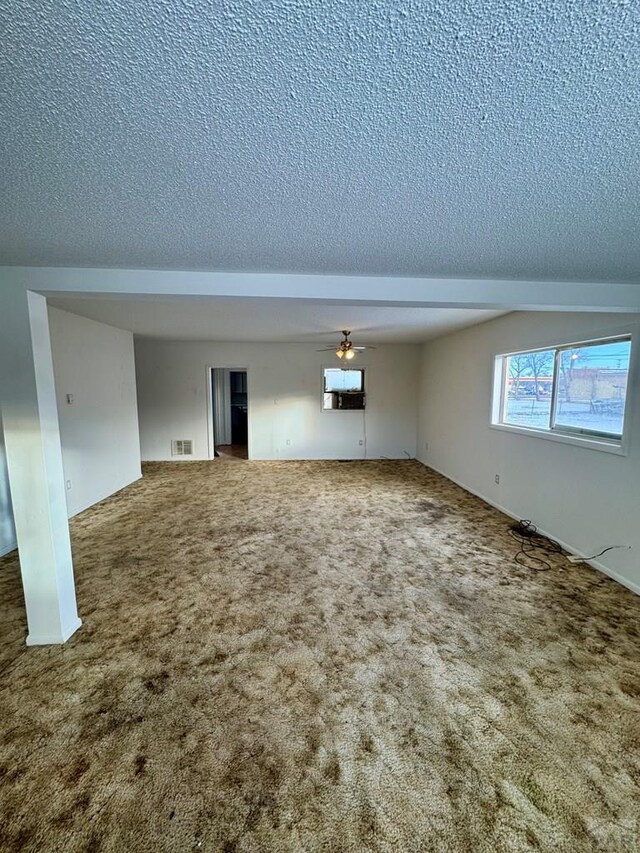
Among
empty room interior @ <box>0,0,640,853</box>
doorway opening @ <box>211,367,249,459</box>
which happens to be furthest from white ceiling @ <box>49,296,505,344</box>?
doorway opening @ <box>211,367,249,459</box>

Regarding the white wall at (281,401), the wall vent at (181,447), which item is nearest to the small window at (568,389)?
the white wall at (281,401)

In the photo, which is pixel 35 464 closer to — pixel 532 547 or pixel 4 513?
pixel 4 513

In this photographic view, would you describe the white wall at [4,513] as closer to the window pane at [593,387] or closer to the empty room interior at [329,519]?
the empty room interior at [329,519]

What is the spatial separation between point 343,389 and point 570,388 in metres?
4.26

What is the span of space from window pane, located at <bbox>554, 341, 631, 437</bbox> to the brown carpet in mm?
1279

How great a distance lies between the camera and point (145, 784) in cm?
130

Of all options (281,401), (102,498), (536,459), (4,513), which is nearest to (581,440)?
(536,459)

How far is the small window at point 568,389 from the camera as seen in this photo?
9.07 ft

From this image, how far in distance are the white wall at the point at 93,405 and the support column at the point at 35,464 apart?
2.14 m

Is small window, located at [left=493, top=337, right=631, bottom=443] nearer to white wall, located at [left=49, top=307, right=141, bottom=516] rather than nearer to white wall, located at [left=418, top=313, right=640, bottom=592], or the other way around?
white wall, located at [left=418, top=313, right=640, bottom=592]

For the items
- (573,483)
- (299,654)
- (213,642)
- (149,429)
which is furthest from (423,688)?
(149,429)

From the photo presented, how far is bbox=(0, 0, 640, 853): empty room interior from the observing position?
2.27 ft

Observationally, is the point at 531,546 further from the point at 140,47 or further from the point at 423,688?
the point at 140,47

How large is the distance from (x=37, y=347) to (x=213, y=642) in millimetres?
1976
